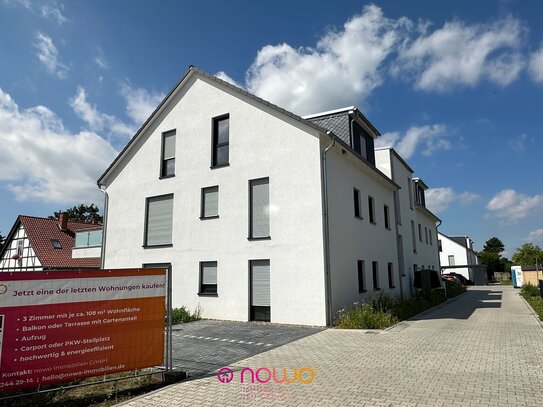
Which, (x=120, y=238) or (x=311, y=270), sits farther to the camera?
(x=120, y=238)

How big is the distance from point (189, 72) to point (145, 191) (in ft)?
18.5

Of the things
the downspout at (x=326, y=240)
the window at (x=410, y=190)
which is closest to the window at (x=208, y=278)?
the downspout at (x=326, y=240)

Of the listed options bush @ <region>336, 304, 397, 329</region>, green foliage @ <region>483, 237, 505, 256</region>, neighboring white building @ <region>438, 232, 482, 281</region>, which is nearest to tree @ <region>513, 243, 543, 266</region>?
neighboring white building @ <region>438, 232, 482, 281</region>

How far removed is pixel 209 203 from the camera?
51.0ft

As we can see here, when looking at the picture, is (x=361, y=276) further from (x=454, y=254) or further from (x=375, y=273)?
(x=454, y=254)

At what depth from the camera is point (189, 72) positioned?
16953mm

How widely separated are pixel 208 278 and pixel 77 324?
9448 millimetres

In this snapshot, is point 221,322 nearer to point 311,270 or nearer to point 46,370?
point 311,270

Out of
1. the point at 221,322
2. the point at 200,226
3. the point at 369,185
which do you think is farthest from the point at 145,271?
the point at 369,185

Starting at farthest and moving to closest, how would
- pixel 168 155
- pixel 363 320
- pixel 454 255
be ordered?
pixel 454 255
pixel 168 155
pixel 363 320

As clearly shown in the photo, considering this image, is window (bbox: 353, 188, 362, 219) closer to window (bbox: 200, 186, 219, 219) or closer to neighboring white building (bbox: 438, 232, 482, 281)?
window (bbox: 200, 186, 219, 219)

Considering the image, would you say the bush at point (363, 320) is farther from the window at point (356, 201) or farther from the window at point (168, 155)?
the window at point (168, 155)

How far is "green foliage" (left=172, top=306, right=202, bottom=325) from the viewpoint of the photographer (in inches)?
551

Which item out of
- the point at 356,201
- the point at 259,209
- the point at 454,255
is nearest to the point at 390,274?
the point at 356,201
